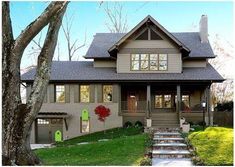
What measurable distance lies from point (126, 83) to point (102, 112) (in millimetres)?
2311

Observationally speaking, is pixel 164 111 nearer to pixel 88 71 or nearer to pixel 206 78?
pixel 206 78

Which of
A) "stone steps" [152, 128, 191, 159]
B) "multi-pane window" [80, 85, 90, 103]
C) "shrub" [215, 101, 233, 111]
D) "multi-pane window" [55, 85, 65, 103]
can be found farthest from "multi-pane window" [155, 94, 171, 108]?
"stone steps" [152, 128, 191, 159]

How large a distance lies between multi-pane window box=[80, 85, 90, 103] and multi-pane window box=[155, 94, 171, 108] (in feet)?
14.5

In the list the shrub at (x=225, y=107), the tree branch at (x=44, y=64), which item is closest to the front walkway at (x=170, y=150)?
the tree branch at (x=44, y=64)

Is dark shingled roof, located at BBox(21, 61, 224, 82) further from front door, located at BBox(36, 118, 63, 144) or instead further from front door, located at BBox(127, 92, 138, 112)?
front door, located at BBox(36, 118, 63, 144)

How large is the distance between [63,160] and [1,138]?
13.3ft

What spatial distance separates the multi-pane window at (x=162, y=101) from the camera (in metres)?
24.1

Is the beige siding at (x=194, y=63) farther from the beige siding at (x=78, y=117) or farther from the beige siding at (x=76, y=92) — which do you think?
the beige siding at (x=76, y=92)

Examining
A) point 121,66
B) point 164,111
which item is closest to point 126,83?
point 121,66

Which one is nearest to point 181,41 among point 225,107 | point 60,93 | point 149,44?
point 149,44

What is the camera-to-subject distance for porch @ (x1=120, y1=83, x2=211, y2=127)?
72.8 ft

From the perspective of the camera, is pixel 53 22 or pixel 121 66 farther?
pixel 121 66

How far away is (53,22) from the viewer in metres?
8.62

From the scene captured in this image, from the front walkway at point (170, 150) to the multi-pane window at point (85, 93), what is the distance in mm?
5743
